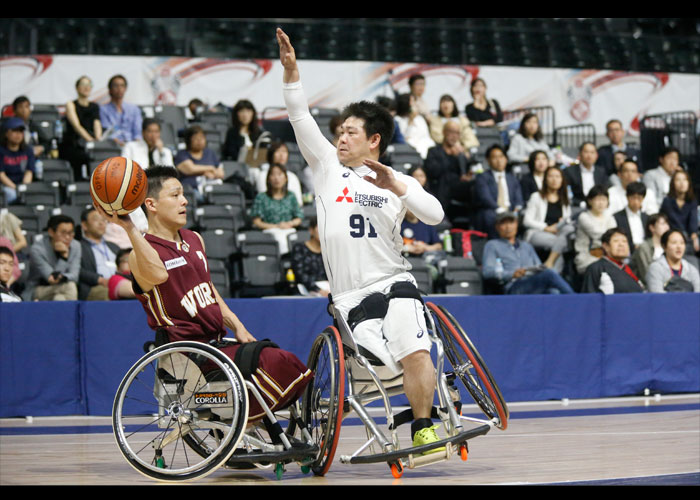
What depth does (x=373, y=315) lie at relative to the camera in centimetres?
491

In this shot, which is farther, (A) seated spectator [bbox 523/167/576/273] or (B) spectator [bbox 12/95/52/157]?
(B) spectator [bbox 12/95/52/157]

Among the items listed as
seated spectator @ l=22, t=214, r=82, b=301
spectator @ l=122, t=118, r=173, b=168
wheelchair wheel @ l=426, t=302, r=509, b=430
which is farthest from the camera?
spectator @ l=122, t=118, r=173, b=168

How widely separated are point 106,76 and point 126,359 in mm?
6346

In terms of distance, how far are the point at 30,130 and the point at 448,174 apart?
5233 mm

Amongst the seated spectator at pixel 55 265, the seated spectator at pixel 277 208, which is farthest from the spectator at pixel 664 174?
the seated spectator at pixel 55 265

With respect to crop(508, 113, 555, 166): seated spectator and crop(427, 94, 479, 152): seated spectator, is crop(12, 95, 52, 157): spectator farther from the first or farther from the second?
crop(508, 113, 555, 166): seated spectator

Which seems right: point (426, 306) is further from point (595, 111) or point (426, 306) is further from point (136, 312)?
point (595, 111)

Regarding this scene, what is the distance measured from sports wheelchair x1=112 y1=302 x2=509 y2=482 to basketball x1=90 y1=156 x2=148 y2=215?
0.67 m

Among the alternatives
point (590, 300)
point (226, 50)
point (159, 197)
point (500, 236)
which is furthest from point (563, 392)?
point (226, 50)

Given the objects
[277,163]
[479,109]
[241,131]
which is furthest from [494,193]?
[241,131]

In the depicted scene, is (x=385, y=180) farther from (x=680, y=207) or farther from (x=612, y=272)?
(x=680, y=207)

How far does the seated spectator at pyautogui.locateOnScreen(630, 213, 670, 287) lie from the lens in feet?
34.1

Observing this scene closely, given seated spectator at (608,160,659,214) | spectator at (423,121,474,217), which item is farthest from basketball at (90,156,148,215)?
seated spectator at (608,160,659,214)

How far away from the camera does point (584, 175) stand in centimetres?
1264
